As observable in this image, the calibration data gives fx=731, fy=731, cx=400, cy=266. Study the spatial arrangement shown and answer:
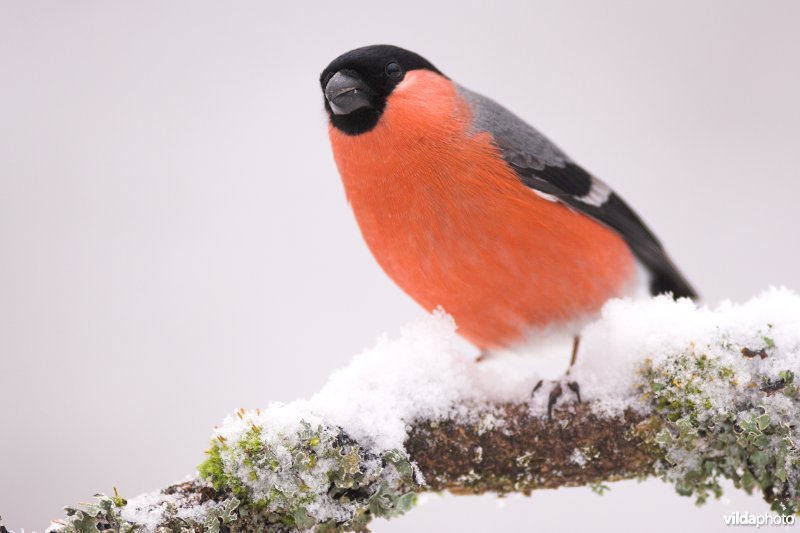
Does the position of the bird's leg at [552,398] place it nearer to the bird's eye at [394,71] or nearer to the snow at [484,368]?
the snow at [484,368]

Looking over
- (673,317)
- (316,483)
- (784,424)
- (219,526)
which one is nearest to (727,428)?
(784,424)

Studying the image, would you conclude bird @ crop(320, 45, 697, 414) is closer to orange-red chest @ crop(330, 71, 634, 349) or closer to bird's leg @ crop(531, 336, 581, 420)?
orange-red chest @ crop(330, 71, 634, 349)

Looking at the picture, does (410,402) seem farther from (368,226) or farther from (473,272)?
(368,226)

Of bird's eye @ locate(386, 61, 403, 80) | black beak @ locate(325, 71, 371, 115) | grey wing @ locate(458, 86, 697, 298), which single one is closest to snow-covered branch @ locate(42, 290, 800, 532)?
grey wing @ locate(458, 86, 697, 298)

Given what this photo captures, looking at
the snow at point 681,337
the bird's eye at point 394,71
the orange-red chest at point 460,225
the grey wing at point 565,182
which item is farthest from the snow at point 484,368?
the bird's eye at point 394,71

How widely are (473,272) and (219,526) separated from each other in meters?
1.12

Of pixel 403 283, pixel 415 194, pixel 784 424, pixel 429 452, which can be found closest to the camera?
pixel 784 424

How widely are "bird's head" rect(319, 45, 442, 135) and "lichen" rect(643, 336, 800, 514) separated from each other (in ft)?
3.90

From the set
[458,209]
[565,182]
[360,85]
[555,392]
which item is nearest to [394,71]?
[360,85]

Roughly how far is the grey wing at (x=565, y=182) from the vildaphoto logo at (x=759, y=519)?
1.09 m

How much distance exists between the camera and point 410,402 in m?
1.92

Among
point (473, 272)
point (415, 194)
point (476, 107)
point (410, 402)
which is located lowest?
point (410, 402)

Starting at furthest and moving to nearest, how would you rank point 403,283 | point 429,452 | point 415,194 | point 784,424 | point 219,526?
point 403,283, point 415,194, point 429,452, point 784,424, point 219,526

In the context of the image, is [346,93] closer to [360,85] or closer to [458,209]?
[360,85]
